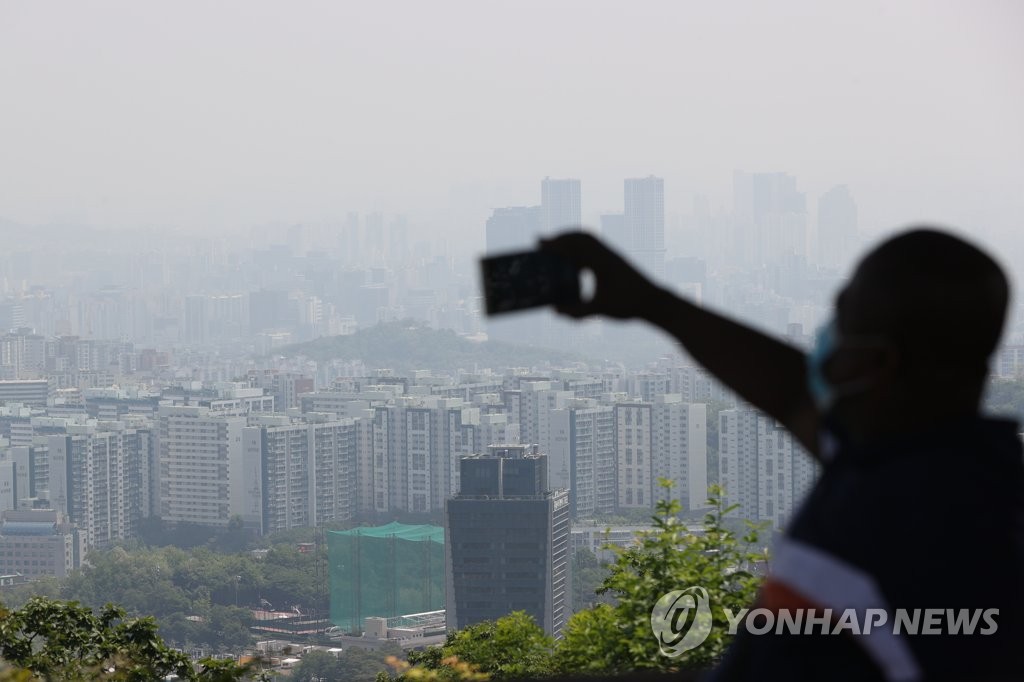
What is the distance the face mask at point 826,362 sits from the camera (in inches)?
15.8

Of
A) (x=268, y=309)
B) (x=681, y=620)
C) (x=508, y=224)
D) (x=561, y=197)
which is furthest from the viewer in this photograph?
(x=268, y=309)

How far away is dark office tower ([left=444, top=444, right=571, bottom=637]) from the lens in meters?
9.16

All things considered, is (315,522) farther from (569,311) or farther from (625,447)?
(569,311)

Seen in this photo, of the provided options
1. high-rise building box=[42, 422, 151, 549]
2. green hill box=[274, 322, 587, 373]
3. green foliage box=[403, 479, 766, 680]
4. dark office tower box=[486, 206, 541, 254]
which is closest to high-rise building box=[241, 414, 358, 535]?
high-rise building box=[42, 422, 151, 549]

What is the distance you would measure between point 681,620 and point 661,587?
0.07 m

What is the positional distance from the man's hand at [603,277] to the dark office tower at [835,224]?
65.2 ft

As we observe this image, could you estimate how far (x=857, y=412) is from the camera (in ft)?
1.34

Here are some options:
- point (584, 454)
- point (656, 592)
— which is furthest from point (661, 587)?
point (584, 454)

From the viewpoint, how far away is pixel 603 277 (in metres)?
0.50

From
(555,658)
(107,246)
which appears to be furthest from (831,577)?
(107,246)

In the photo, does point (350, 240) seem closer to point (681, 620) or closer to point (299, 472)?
point (299, 472)

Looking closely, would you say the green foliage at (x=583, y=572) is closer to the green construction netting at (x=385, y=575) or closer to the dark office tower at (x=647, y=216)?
the green construction netting at (x=385, y=575)

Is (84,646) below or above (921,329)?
below

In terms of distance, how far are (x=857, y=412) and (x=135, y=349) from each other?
129 ft
